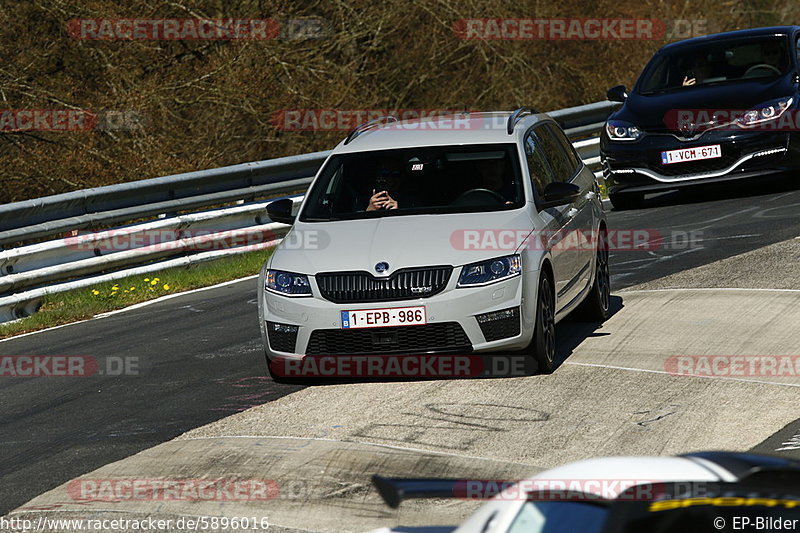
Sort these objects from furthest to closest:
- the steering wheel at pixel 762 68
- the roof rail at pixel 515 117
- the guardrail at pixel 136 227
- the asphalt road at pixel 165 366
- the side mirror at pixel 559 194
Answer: the steering wheel at pixel 762 68 < the guardrail at pixel 136 227 < the roof rail at pixel 515 117 < the side mirror at pixel 559 194 < the asphalt road at pixel 165 366

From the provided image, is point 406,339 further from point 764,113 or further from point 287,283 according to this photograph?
point 764,113

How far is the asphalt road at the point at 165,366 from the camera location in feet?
25.1

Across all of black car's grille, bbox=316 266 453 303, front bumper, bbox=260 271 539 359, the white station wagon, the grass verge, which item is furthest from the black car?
black car's grille, bbox=316 266 453 303

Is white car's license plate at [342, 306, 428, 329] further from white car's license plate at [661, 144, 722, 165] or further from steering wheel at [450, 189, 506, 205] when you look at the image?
white car's license plate at [661, 144, 722, 165]

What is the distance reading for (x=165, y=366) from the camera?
9.80 metres

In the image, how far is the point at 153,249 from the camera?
45.0 feet

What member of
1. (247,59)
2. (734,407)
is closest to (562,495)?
(734,407)

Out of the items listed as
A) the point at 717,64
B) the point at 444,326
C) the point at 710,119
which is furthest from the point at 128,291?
the point at 717,64

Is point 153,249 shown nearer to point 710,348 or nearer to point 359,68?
point 710,348

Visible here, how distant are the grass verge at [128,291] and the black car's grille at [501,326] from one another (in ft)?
17.5

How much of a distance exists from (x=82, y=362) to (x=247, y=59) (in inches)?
418

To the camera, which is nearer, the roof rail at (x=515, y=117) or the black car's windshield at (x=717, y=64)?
the roof rail at (x=515, y=117)

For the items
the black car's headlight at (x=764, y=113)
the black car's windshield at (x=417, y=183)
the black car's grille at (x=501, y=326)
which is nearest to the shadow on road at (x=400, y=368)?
the black car's grille at (x=501, y=326)

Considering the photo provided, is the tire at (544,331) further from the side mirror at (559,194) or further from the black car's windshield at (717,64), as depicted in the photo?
the black car's windshield at (717,64)
